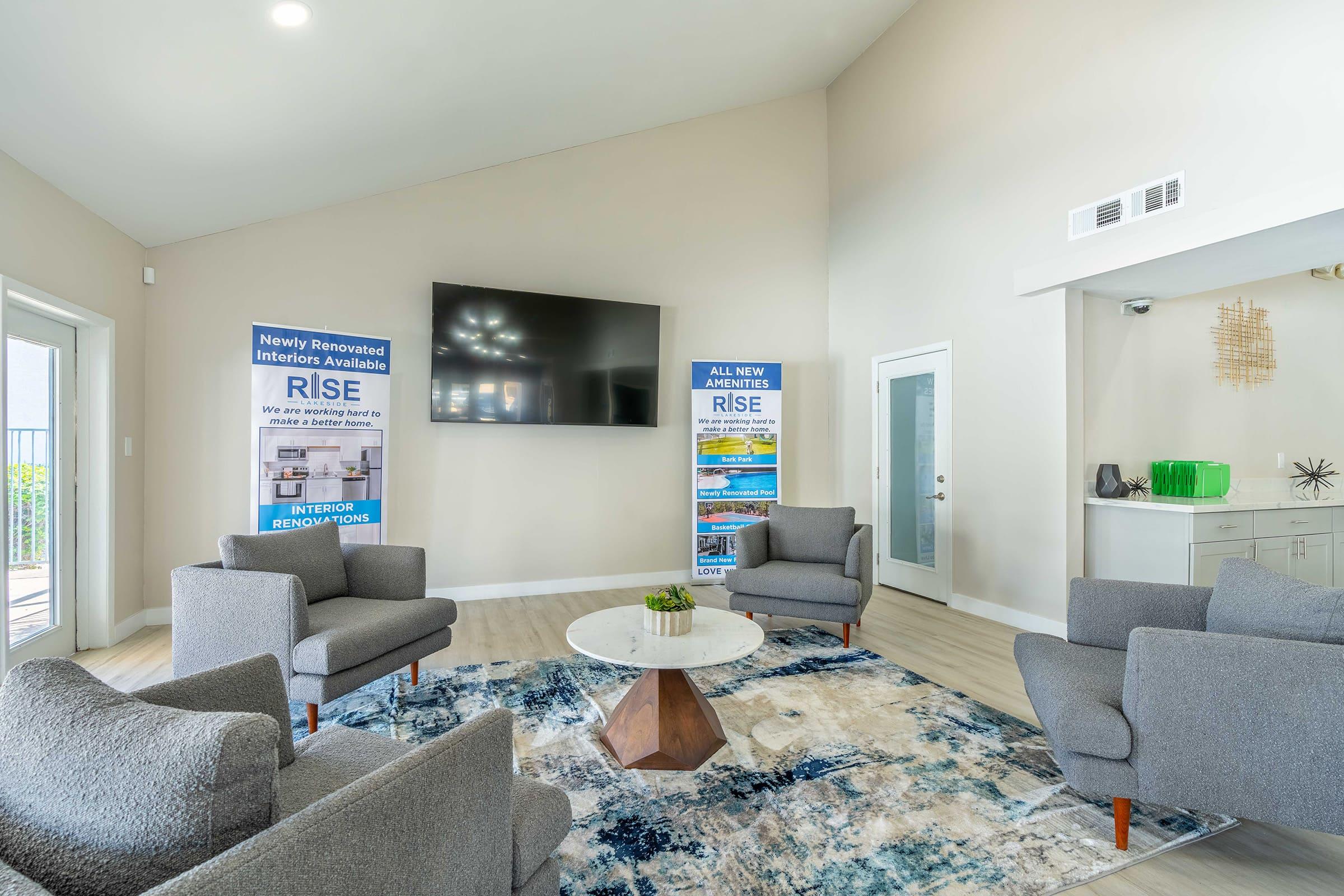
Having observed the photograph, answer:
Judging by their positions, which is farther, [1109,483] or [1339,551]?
[1339,551]

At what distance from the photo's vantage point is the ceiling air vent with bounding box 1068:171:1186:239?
11.5 feet

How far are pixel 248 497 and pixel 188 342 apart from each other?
45.6 inches

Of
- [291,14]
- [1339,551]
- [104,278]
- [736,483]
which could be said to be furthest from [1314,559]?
[104,278]

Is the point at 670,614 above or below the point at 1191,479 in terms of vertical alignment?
below

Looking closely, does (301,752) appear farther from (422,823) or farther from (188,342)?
(188,342)

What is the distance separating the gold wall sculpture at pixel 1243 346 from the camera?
489cm

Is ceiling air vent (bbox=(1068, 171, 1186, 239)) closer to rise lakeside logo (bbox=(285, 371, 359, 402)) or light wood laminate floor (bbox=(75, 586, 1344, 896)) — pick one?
light wood laminate floor (bbox=(75, 586, 1344, 896))

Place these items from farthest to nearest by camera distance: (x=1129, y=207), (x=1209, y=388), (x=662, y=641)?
(x=1209, y=388) → (x=1129, y=207) → (x=662, y=641)

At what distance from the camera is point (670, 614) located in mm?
2826

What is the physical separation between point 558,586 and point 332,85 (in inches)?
150

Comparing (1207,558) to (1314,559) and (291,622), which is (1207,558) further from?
(291,622)

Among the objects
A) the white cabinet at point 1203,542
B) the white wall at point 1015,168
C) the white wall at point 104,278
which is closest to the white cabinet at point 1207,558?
the white cabinet at point 1203,542

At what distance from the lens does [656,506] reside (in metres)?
5.78

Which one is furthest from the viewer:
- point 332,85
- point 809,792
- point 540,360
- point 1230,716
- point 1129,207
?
point 540,360
